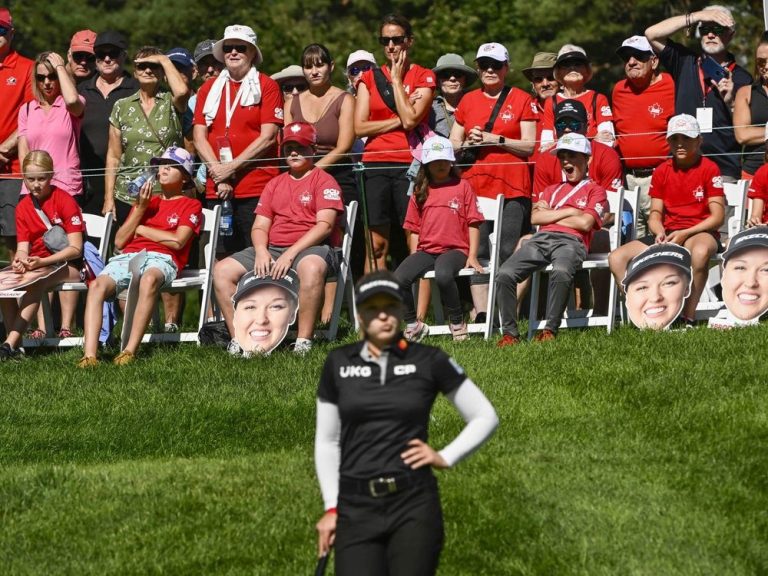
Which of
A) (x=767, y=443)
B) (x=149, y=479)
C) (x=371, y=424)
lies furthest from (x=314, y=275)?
(x=371, y=424)

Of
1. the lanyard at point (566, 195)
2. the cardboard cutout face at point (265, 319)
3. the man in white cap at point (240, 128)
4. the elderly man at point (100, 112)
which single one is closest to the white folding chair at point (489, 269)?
the lanyard at point (566, 195)

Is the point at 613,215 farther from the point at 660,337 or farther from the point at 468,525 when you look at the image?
the point at 468,525

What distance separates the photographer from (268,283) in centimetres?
1273

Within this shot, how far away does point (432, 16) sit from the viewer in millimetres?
31328

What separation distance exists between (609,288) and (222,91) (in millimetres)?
3582

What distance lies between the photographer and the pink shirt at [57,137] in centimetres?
1380

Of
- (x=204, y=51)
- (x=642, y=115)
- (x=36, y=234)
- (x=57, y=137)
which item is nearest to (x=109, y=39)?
(x=204, y=51)

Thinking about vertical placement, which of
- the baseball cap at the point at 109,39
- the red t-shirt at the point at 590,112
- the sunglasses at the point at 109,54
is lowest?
the red t-shirt at the point at 590,112

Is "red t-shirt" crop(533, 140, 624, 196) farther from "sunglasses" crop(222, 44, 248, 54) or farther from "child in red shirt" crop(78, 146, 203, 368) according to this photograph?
"child in red shirt" crop(78, 146, 203, 368)

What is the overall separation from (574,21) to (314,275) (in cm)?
1770

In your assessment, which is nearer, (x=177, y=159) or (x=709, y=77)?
(x=177, y=159)

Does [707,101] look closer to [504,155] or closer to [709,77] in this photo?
[709,77]

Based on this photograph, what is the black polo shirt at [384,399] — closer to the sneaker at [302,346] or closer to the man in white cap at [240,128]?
the sneaker at [302,346]

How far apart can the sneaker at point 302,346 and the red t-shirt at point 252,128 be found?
1.59 m
